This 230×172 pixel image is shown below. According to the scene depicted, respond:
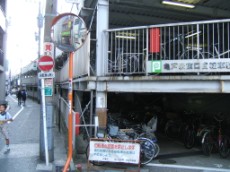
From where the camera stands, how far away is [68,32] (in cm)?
679

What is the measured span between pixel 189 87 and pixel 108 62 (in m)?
2.46

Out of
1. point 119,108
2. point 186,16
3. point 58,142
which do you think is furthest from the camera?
point 119,108

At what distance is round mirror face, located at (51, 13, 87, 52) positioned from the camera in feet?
22.0

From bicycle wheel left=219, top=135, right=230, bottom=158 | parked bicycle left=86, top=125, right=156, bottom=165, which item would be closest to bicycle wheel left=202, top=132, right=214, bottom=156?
bicycle wheel left=219, top=135, right=230, bottom=158

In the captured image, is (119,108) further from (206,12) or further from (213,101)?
(206,12)

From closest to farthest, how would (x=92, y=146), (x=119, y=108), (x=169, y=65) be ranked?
(x=92, y=146)
(x=169, y=65)
(x=119, y=108)

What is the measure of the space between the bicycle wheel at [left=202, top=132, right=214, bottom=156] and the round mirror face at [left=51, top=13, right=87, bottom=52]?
16.0 ft

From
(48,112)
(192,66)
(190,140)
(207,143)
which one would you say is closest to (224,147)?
(207,143)

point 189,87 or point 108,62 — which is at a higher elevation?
point 108,62

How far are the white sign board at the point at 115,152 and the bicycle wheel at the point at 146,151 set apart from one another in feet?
2.17

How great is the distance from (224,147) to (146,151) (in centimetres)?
267

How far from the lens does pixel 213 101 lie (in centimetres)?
1245

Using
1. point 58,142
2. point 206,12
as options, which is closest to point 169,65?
point 206,12

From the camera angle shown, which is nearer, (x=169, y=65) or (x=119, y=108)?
(x=169, y=65)
